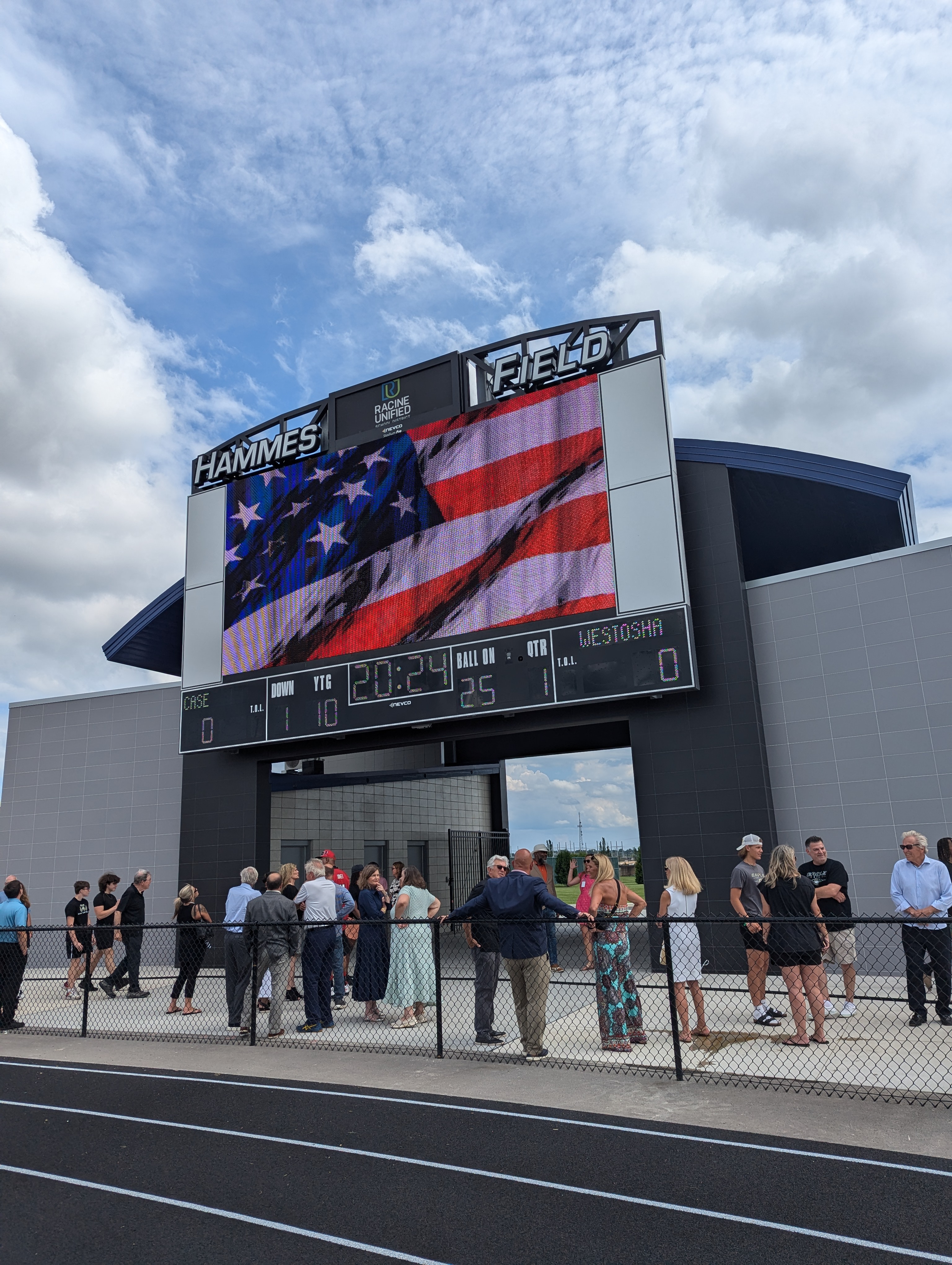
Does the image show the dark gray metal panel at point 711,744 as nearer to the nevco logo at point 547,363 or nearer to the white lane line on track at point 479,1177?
the nevco logo at point 547,363

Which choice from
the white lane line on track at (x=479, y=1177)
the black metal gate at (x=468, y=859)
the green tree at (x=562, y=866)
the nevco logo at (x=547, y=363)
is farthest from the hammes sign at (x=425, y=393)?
the green tree at (x=562, y=866)

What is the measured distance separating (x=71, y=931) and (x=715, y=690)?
10177 mm

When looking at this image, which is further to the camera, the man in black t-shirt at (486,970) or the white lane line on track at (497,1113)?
the man in black t-shirt at (486,970)

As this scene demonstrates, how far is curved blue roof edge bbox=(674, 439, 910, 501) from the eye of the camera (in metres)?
14.4

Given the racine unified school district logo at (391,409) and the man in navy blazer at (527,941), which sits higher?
the racine unified school district logo at (391,409)

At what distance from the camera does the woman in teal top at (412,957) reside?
972cm

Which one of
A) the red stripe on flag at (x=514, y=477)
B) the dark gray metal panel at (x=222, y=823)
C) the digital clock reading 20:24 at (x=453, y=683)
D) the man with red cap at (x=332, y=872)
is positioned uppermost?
the red stripe on flag at (x=514, y=477)

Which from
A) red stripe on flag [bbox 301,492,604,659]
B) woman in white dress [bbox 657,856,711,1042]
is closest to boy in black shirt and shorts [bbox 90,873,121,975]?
red stripe on flag [bbox 301,492,604,659]

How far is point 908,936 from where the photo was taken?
8414 millimetres

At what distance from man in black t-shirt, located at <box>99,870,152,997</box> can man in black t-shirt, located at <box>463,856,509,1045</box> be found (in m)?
6.06

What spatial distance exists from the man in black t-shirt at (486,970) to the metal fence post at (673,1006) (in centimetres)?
176

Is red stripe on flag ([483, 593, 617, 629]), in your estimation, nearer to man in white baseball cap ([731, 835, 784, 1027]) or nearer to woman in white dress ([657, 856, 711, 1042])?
man in white baseball cap ([731, 835, 784, 1027])

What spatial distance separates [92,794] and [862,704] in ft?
51.0

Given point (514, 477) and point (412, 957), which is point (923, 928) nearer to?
point (412, 957)
